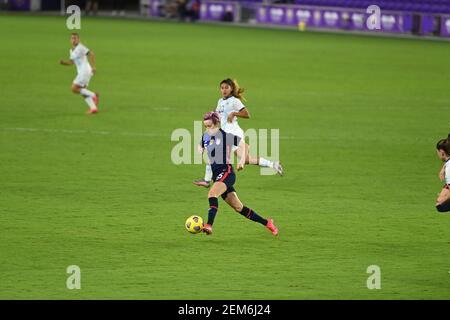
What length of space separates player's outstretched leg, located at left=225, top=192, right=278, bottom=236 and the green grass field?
22 cm

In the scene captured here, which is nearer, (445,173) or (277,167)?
(445,173)

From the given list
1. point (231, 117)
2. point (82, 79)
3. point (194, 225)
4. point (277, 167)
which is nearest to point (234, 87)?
point (231, 117)

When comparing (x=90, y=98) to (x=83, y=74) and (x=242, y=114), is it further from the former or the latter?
(x=242, y=114)

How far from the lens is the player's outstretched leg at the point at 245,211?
571 inches

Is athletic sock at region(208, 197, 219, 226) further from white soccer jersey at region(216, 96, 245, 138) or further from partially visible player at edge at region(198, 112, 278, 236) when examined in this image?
white soccer jersey at region(216, 96, 245, 138)

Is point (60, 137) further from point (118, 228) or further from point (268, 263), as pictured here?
point (268, 263)

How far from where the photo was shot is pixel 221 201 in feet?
59.6

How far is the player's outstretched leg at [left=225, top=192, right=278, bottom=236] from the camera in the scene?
A: 14505 mm

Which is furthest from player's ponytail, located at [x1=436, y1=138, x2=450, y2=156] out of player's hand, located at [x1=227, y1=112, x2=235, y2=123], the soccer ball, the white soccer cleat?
the white soccer cleat

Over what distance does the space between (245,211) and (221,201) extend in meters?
3.59

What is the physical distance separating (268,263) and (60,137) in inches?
451

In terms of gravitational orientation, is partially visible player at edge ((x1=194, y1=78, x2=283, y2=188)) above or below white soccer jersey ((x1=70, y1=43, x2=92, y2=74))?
below

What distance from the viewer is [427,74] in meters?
38.4
